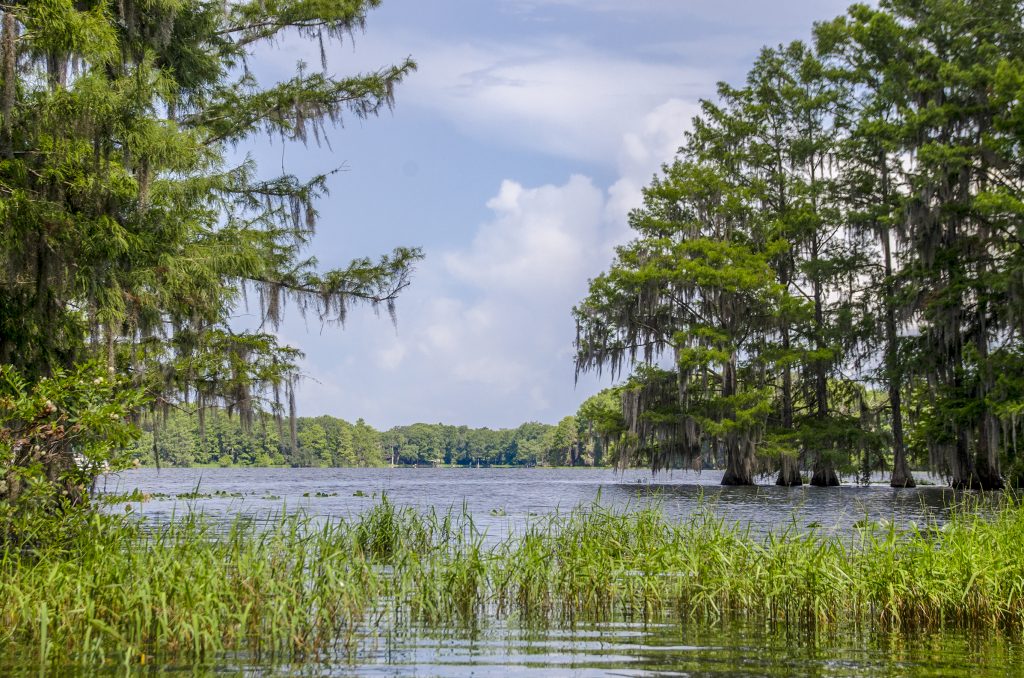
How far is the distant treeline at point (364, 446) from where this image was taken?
119375 millimetres

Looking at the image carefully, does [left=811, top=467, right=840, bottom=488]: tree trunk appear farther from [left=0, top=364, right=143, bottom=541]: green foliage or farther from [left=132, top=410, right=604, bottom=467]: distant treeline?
[left=132, top=410, right=604, bottom=467]: distant treeline

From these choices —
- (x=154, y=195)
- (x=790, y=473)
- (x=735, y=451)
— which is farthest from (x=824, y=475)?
(x=154, y=195)

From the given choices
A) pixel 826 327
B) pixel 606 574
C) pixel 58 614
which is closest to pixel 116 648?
pixel 58 614

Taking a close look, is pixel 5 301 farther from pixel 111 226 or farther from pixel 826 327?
pixel 826 327

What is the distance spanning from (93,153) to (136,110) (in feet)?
2.31

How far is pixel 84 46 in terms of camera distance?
9648mm

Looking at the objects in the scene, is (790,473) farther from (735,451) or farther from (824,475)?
(735,451)

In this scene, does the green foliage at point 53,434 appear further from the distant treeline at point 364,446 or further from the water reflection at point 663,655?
the distant treeline at point 364,446

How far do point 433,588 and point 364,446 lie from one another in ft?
493

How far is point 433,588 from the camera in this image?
7.93 metres

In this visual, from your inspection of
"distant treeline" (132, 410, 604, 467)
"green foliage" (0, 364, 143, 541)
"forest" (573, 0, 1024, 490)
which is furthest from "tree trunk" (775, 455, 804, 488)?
"distant treeline" (132, 410, 604, 467)

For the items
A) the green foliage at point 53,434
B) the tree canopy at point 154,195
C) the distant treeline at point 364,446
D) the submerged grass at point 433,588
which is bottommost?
the distant treeline at point 364,446

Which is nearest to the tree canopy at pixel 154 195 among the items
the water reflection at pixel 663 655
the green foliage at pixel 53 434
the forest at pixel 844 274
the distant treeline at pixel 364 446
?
the green foliage at pixel 53 434

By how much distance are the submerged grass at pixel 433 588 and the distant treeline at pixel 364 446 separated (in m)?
71.1
